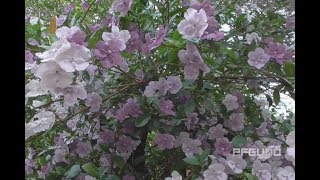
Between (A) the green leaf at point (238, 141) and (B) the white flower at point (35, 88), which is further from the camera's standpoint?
(A) the green leaf at point (238, 141)

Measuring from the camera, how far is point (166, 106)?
1.12 metres

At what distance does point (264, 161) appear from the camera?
92 cm

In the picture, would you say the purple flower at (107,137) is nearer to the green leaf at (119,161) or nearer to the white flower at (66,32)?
the green leaf at (119,161)

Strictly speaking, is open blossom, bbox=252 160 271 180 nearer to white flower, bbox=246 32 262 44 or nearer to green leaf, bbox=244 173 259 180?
green leaf, bbox=244 173 259 180

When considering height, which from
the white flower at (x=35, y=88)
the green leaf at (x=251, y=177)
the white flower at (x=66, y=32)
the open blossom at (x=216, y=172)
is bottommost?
the green leaf at (x=251, y=177)

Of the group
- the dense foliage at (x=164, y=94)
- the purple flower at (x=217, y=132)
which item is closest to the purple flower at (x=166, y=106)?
the dense foliage at (x=164, y=94)

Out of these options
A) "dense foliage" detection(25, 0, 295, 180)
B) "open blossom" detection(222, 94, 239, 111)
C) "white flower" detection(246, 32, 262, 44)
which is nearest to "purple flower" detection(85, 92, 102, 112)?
"dense foliage" detection(25, 0, 295, 180)

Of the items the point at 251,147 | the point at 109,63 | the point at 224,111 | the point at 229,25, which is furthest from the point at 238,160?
the point at 229,25

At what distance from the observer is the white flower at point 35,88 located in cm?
86

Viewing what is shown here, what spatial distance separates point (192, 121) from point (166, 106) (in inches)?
4.5

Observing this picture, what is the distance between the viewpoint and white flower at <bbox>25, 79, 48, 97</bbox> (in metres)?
0.86
